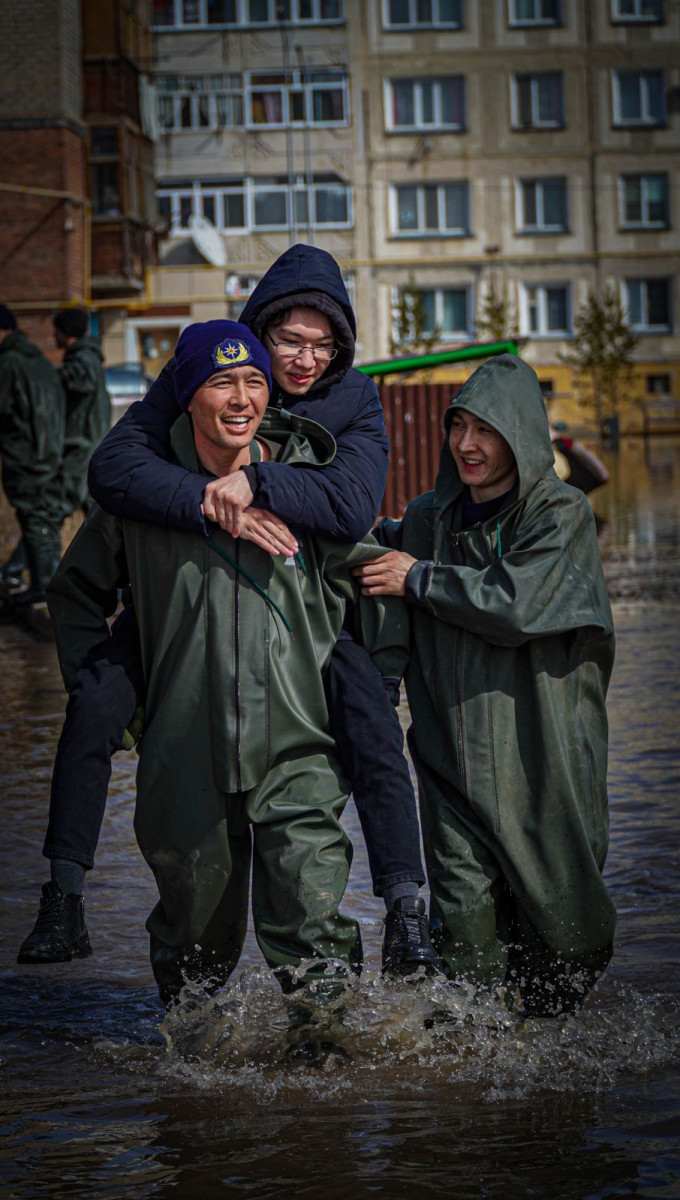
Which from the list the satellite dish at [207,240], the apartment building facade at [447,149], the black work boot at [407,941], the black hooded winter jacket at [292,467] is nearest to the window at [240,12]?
the apartment building facade at [447,149]

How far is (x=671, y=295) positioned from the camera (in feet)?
171

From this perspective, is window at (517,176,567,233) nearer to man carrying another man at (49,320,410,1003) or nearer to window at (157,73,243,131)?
window at (157,73,243,131)

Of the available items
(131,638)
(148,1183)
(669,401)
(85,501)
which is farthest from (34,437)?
(669,401)

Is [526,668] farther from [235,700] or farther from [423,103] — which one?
[423,103]

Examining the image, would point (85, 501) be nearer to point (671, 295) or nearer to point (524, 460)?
point (524, 460)

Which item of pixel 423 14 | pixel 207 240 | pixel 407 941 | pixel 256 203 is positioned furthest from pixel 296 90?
pixel 407 941

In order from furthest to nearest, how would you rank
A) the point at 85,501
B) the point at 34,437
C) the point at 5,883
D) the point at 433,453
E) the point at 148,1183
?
the point at 433,453, the point at 85,501, the point at 34,437, the point at 5,883, the point at 148,1183

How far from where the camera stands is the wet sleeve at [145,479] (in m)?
3.86

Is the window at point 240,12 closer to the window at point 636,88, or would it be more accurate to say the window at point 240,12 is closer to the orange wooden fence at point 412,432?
the window at point 636,88

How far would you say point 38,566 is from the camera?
13.1 m

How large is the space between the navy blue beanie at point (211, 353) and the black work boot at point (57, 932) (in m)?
1.20

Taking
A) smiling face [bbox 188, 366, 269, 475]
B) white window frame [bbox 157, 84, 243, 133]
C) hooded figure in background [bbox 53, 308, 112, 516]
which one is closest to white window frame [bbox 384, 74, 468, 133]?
white window frame [bbox 157, 84, 243, 133]

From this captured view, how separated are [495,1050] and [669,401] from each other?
48.8 metres

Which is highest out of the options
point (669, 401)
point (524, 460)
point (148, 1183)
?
point (669, 401)
